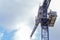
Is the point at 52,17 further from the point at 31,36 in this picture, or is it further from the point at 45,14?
the point at 31,36

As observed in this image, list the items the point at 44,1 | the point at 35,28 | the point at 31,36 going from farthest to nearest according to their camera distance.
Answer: the point at 31,36 → the point at 35,28 → the point at 44,1

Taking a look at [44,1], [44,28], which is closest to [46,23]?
[44,28]

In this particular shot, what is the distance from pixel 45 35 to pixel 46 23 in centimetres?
457

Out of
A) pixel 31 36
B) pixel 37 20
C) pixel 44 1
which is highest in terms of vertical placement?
pixel 44 1

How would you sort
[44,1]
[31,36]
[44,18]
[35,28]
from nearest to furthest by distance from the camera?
[44,1]
[44,18]
[35,28]
[31,36]

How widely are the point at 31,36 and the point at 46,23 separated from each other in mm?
12685

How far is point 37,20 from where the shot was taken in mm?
84875

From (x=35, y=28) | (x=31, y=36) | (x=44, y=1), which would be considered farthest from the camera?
(x=31, y=36)

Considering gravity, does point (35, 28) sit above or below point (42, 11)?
below

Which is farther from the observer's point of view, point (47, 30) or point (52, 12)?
point (47, 30)

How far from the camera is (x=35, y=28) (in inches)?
3494

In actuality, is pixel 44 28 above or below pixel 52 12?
below

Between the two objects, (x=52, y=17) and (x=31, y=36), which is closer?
(x=52, y=17)

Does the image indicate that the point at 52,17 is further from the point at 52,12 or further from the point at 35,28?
the point at 35,28
